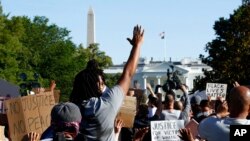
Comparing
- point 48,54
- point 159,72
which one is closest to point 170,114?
point 48,54

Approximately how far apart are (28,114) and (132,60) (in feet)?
10.8

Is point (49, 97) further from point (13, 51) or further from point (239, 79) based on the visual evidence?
point (13, 51)

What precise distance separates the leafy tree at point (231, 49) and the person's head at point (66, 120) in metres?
45.7

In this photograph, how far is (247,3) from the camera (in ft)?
182

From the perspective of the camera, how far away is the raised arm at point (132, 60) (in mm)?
5609

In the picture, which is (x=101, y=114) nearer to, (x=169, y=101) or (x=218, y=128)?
(x=218, y=128)

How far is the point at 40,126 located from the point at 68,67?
231 feet

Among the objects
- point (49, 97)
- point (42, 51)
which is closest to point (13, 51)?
point (42, 51)

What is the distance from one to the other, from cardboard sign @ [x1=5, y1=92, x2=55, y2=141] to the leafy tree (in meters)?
42.0

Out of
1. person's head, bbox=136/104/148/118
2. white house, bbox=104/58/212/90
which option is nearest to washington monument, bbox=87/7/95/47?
white house, bbox=104/58/212/90

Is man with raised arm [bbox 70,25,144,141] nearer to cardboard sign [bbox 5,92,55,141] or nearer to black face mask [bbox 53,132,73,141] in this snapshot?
black face mask [bbox 53,132,73,141]

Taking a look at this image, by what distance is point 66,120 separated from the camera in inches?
196

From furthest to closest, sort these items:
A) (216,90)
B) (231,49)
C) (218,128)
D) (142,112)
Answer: (231,49)
(216,90)
(142,112)
(218,128)

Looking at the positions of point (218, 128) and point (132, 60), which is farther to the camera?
point (132, 60)
